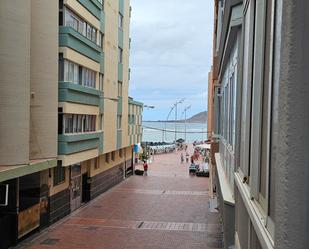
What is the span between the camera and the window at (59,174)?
961 inches

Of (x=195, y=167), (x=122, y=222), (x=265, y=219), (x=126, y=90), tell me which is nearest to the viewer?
(x=265, y=219)

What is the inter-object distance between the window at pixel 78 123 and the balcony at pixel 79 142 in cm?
32

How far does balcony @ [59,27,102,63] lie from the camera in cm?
2314

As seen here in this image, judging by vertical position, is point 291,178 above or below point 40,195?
above

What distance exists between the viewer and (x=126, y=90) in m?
40.9

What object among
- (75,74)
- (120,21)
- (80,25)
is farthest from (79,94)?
(120,21)

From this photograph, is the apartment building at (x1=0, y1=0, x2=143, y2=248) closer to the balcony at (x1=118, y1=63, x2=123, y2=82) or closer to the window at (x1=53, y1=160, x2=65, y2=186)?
the window at (x1=53, y1=160, x2=65, y2=186)

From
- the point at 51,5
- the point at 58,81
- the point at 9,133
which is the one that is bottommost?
the point at 9,133

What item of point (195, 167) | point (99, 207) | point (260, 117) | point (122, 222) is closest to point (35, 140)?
point (122, 222)

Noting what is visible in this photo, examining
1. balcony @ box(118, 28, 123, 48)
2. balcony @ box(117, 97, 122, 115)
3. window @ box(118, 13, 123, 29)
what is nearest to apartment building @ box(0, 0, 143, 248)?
balcony @ box(118, 28, 123, 48)

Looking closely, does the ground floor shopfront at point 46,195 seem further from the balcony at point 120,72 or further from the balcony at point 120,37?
the balcony at point 120,37

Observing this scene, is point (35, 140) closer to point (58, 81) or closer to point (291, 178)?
point (58, 81)

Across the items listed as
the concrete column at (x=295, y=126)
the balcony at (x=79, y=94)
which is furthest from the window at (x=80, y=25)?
the concrete column at (x=295, y=126)

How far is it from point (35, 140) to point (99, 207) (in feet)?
36.1
